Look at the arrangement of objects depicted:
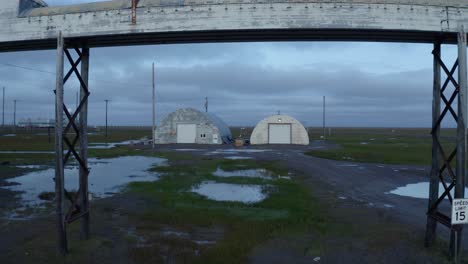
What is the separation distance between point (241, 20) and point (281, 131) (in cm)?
4067

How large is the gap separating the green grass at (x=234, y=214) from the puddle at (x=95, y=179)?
1.30 m

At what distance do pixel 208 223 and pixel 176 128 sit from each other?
37.8 m

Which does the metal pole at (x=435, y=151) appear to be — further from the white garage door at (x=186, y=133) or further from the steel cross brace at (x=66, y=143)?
the white garage door at (x=186, y=133)

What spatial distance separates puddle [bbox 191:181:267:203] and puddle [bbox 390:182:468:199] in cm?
588

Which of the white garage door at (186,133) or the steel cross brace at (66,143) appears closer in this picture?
the steel cross brace at (66,143)

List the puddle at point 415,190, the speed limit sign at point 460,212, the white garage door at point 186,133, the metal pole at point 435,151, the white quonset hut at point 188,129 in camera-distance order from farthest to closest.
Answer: the white garage door at point 186,133 → the white quonset hut at point 188,129 → the puddle at point 415,190 → the metal pole at point 435,151 → the speed limit sign at point 460,212

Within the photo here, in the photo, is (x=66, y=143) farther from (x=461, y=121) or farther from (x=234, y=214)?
(x=461, y=121)

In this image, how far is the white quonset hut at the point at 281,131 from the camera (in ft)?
154

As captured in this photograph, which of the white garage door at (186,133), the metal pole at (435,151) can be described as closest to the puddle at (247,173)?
the metal pole at (435,151)

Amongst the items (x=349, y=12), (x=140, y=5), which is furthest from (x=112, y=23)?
(x=349, y=12)

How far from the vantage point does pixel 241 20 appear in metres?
6.96

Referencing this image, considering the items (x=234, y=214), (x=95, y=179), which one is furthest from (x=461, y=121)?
(x=95, y=179)

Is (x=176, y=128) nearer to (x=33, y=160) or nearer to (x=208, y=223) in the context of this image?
(x=33, y=160)

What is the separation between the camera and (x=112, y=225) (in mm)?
9727
